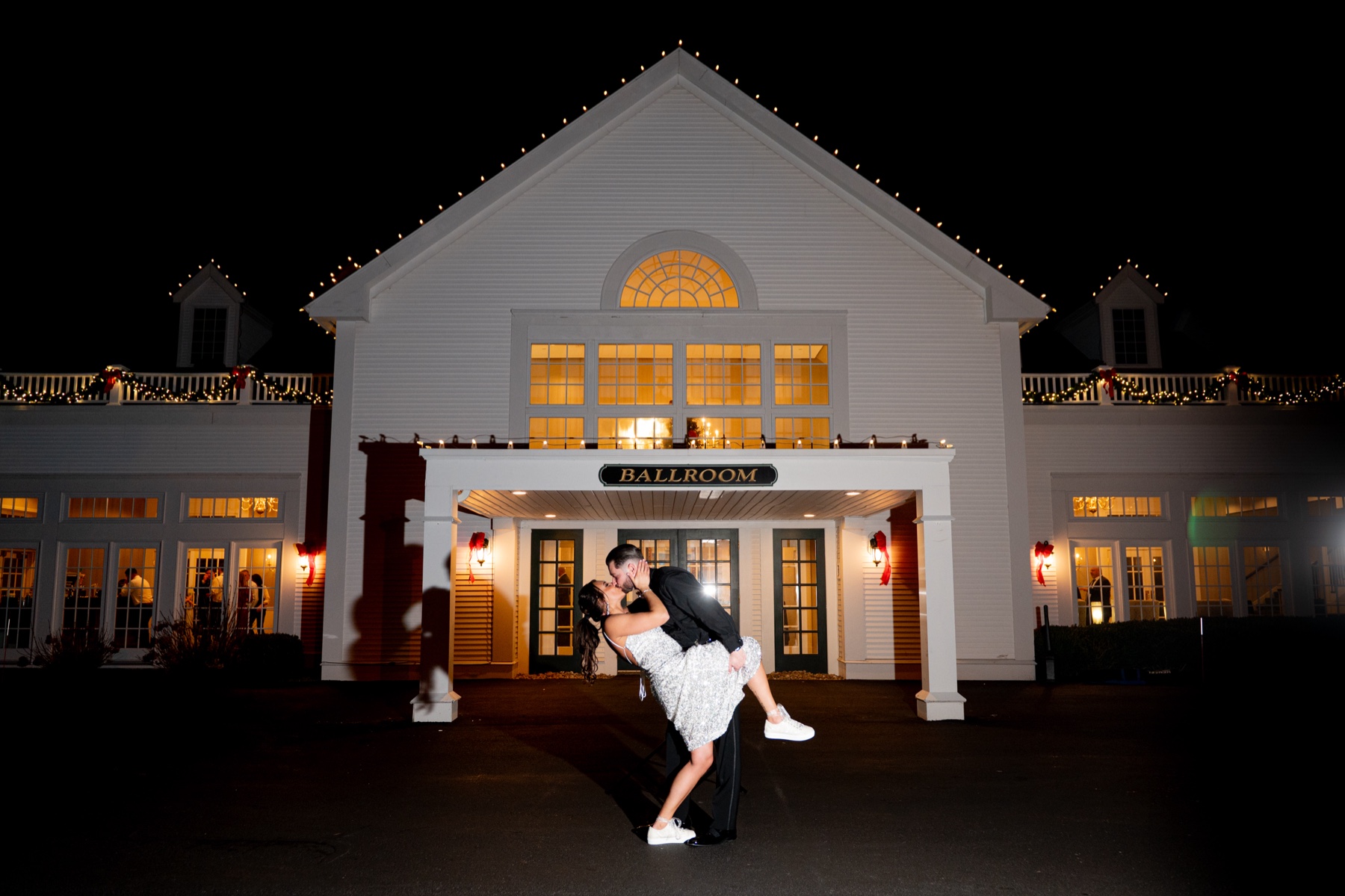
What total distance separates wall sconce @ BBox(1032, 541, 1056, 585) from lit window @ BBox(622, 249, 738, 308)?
7213 millimetres

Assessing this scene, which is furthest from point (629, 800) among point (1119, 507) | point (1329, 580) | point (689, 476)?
point (1329, 580)

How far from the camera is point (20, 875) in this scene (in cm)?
545

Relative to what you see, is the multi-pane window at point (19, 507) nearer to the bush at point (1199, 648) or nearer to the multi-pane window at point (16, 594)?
the multi-pane window at point (16, 594)

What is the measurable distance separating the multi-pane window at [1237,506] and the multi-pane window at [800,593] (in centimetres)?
777

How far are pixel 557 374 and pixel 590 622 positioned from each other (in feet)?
34.5

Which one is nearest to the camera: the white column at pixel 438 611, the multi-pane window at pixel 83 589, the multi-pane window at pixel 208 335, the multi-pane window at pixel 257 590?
the white column at pixel 438 611

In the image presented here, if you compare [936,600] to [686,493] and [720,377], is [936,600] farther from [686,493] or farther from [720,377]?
[720,377]

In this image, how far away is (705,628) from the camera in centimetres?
589

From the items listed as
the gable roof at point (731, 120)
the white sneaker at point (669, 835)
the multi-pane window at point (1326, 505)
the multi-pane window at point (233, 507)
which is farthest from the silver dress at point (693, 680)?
the multi-pane window at point (1326, 505)

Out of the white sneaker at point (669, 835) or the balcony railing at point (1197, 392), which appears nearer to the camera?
the white sneaker at point (669, 835)

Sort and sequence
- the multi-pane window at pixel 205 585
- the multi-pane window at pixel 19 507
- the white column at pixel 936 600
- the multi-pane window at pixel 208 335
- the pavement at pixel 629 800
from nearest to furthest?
the pavement at pixel 629 800 < the white column at pixel 936 600 < the multi-pane window at pixel 205 585 < the multi-pane window at pixel 19 507 < the multi-pane window at pixel 208 335

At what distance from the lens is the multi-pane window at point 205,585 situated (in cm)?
1725

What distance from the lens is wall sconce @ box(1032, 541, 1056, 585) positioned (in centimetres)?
1712

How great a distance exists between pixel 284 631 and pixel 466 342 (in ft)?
21.2
